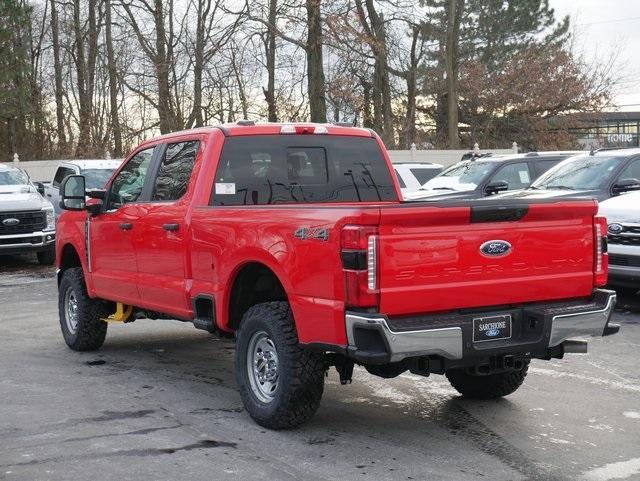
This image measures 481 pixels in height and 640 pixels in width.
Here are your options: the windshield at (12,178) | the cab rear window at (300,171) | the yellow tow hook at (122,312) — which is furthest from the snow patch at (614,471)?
the windshield at (12,178)

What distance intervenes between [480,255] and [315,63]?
27.3m

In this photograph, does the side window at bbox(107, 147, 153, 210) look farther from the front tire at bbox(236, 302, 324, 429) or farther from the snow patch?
the snow patch

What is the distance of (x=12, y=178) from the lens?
61.8 ft

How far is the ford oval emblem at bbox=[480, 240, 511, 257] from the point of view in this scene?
5.67 metres

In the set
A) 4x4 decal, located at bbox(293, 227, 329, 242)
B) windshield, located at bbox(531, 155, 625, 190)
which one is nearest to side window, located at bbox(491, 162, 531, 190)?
windshield, located at bbox(531, 155, 625, 190)

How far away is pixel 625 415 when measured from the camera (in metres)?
6.61

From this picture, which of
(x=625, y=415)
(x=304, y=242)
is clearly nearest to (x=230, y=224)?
(x=304, y=242)

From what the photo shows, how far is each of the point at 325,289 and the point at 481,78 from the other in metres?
46.0

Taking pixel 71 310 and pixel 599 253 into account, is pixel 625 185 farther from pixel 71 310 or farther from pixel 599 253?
pixel 71 310

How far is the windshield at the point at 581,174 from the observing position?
12.6 metres

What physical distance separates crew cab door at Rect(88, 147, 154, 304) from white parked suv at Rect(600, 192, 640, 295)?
18.3ft

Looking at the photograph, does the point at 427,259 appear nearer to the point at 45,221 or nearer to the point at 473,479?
the point at 473,479

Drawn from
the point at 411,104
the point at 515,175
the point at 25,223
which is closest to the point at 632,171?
the point at 515,175

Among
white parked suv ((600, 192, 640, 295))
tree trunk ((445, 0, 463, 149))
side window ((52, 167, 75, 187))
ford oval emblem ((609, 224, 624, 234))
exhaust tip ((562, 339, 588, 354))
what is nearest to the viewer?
exhaust tip ((562, 339, 588, 354))
